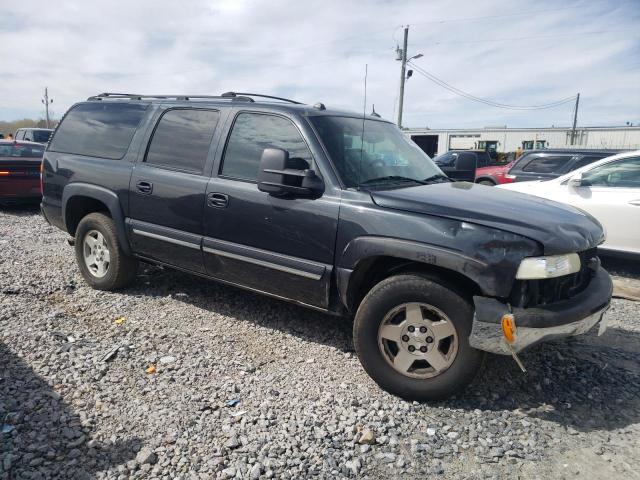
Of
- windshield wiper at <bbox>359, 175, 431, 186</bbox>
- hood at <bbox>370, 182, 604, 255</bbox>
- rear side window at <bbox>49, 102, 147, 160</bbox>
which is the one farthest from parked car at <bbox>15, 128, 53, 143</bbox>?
hood at <bbox>370, 182, 604, 255</bbox>

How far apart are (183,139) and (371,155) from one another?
65.3 inches

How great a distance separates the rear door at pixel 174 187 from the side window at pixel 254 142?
210mm

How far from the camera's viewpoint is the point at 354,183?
3.40 metres

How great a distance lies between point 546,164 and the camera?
32.0ft

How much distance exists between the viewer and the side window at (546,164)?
31.5ft

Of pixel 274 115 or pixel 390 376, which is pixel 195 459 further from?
pixel 274 115

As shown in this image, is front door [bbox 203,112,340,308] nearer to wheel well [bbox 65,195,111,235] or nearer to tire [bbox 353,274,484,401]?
tire [bbox 353,274,484,401]

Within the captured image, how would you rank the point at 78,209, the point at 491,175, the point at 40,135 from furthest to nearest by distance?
1. the point at 40,135
2. the point at 491,175
3. the point at 78,209

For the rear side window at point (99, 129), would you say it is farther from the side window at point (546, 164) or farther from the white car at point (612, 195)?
the side window at point (546, 164)

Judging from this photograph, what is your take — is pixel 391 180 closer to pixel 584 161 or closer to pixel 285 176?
pixel 285 176

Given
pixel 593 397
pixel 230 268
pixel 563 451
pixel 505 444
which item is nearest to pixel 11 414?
pixel 230 268

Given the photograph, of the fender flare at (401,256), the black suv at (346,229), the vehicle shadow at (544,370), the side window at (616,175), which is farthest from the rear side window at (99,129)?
the side window at (616,175)

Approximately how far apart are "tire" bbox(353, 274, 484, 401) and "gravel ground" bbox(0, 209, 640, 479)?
0.16 m

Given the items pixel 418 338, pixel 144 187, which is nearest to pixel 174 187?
pixel 144 187
